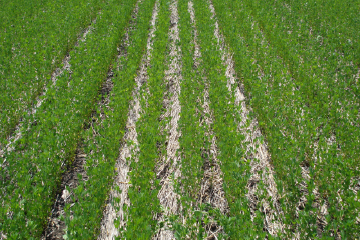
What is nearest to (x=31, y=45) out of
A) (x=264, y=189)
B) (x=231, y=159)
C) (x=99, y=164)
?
(x=99, y=164)

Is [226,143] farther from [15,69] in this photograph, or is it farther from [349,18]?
[349,18]

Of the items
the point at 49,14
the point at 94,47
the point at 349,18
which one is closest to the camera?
the point at 94,47

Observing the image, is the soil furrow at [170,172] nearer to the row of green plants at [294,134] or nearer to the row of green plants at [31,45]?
the row of green plants at [294,134]

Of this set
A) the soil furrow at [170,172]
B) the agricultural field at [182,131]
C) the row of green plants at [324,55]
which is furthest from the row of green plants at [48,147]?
the row of green plants at [324,55]

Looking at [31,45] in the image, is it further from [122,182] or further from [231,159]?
[231,159]

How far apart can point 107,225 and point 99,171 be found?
2.17 feet

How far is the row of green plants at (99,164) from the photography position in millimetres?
2941

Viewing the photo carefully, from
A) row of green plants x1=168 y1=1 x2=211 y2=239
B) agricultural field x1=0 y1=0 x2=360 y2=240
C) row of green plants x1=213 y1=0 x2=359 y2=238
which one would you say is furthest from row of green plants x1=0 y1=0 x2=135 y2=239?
row of green plants x1=213 y1=0 x2=359 y2=238

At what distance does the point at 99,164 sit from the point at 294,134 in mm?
2953

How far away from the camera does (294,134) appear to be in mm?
4391

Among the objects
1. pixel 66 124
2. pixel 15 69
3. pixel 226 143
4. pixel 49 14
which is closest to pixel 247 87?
pixel 226 143

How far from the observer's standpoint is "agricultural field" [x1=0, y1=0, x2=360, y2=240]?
10.4 ft

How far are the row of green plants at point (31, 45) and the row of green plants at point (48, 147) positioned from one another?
0.49m

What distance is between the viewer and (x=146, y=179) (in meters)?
3.39
